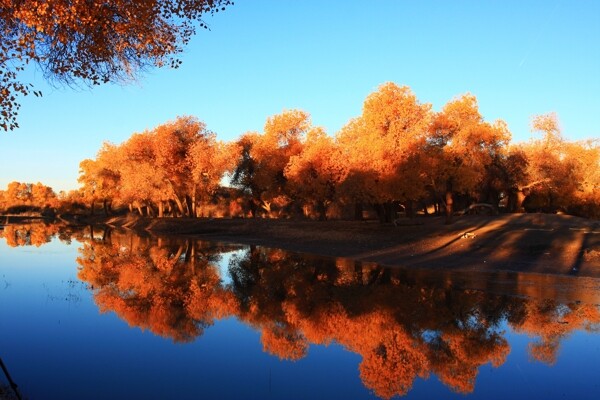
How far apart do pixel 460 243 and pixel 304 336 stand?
18886 mm

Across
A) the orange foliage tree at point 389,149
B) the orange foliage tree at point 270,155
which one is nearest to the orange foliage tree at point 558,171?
the orange foliage tree at point 389,149

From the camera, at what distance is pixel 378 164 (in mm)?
34375

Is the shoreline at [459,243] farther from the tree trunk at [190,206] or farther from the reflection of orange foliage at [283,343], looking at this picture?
the tree trunk at [190,206]

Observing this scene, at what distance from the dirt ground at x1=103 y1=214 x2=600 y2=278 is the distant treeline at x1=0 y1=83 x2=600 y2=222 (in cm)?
354

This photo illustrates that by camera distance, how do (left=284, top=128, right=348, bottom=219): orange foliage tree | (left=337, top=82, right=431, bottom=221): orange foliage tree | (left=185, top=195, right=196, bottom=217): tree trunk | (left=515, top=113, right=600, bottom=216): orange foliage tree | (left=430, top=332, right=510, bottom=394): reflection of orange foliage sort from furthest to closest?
(left=185, top=195, right=196, bottom=217): tree trunk
(left=515, top=113, right=600, bottom=216): orange foliage tree
(left=284, top=128, right=348, bottom=219): orange foliage tree
(left=337, top=82, right=431, bottom=221): orange foliage tree
(left=430, top=332, right=510, bottom=394): reflection of orange foliage

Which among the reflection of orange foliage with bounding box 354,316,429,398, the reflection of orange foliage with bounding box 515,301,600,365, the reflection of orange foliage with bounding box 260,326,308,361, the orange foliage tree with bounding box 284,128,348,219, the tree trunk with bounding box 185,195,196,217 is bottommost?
the reflection of orange foliage with bounding box 515,301,600,365

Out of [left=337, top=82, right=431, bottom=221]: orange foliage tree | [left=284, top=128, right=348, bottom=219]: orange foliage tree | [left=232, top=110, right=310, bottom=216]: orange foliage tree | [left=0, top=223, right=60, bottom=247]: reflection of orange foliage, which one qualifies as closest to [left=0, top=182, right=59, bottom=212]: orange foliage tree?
[left=0, top=223, right=60, bottom=247]: reflection of orange foliage

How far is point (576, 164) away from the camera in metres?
52.1

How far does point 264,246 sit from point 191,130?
26505 mm

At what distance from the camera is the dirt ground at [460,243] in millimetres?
21750

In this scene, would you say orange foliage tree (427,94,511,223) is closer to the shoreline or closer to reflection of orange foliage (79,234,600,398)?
the shoreline

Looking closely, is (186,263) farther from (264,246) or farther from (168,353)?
(168,353)

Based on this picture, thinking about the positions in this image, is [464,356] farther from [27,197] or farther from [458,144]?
[27,197]

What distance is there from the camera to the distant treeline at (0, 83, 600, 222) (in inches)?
1409
